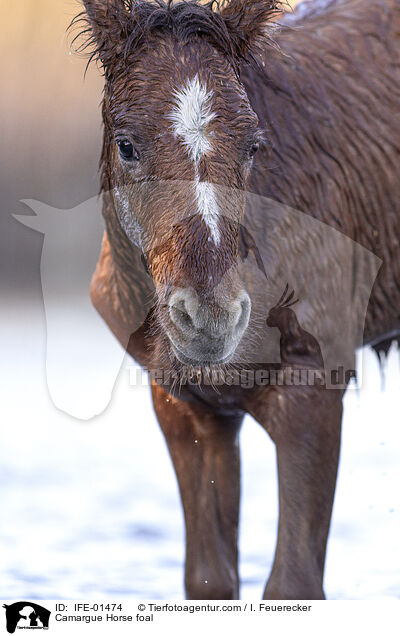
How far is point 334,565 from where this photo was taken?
10.5 ft

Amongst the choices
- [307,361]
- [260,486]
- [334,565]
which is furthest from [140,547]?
[307,361]

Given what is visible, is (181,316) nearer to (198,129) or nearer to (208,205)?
(208,205)

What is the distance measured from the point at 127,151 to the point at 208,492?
1000 mm

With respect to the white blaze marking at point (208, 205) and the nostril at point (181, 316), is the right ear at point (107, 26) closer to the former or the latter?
the white blaze marking at point (208, 205)

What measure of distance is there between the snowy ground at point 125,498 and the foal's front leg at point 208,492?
24 cm

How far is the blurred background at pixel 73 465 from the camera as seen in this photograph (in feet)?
9.39

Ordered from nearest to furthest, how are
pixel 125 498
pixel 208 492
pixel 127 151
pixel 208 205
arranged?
pixel 208 205, pixel 127 151, pixel 208 492, pixel 125 498

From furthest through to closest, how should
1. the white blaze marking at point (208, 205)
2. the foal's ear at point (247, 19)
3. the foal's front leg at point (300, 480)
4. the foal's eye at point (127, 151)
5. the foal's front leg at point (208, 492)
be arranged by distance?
the foal's front leg at point (208, 492), the foal's front leg at point (300, 480), the foal's ear at point (247, 19), the foal's eye at point (127, 151), the white blaze marking at point (208, 205)

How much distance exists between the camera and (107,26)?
6.93ft

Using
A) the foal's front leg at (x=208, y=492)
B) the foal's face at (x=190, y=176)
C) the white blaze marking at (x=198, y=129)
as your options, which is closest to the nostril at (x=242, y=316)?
the foal's face at (x=190, y=176)

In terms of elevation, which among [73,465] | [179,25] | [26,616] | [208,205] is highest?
[179,25]

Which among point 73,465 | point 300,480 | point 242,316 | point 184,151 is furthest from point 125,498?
point 184,151
